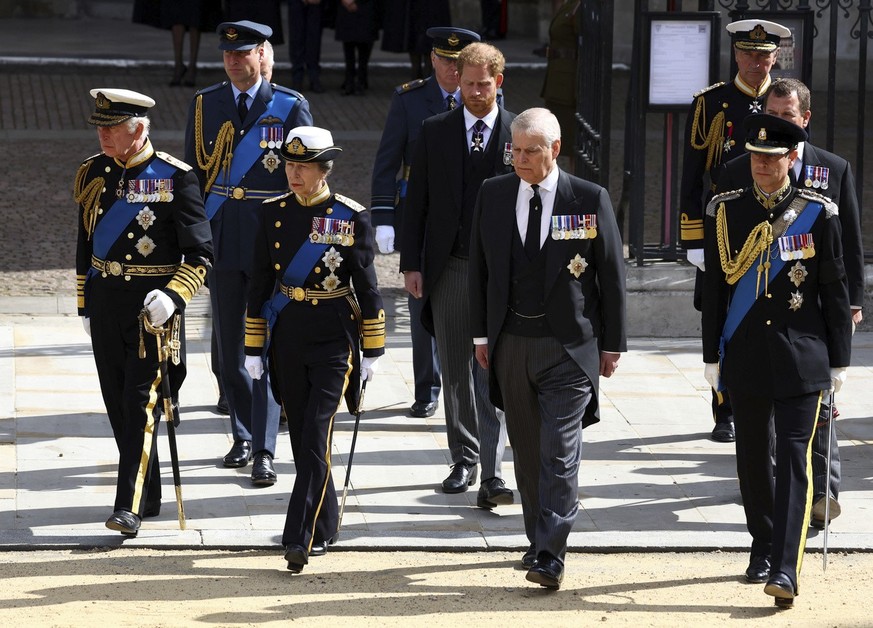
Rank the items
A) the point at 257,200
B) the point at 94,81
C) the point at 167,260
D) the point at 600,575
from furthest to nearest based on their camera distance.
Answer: the point at 94,81 → the point at 257,200 → the point at 167,260 → the point at 600,575

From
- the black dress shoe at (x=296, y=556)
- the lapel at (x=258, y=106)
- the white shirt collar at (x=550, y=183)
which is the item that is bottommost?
the black dress shoe at (x=296, y=556)

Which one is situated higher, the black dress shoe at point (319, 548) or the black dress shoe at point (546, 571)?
the black dress shoe at point (546, 571)

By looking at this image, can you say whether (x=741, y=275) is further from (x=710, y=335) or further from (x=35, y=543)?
(x=35, y=543)

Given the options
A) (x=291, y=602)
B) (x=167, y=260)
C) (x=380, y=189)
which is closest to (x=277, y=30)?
(x=380, y=189)

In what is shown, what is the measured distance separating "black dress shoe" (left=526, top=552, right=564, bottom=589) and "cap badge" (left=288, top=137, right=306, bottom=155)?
1.84m

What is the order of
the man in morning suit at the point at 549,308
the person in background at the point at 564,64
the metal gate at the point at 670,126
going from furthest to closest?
1. the person in background at the point at 564,64
2. the metal gate at the point at 670,126
3. the man in morning suit at the point at 549,308

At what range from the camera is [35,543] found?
21.2ft

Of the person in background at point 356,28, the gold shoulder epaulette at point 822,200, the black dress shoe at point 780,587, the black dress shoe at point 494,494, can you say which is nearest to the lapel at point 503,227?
the gold shoulder epaulette at point 822,200

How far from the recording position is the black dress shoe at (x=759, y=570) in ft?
20.2

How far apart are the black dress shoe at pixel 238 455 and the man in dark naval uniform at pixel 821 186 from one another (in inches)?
103

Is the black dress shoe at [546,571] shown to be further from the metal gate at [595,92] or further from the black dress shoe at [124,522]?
the metal gate at [595,92]

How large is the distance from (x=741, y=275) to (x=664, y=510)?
1.48 m

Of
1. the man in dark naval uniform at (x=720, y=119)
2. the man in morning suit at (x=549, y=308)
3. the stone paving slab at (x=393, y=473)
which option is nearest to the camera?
the man in morning suit at (x=549, y=308)

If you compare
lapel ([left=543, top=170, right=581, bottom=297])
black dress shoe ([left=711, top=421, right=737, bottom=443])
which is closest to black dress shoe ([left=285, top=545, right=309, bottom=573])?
lapel ([left=543, top=170, right=581, bottom=297])
